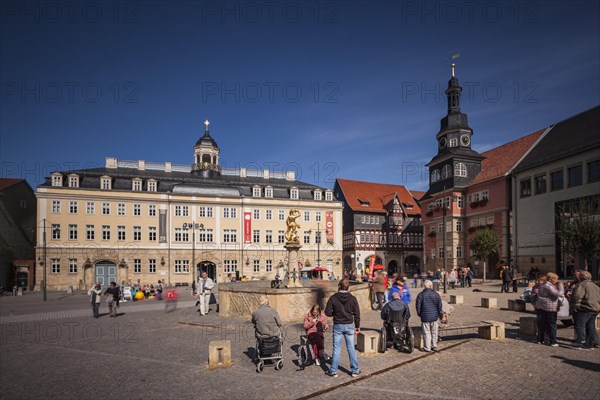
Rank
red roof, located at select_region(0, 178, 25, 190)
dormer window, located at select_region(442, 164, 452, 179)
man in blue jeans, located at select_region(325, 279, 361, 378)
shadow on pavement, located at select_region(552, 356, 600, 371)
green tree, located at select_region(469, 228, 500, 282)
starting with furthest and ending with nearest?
dormer window, located at select_region(442, 164, 452, 179) → red roof, located at select_region(0, 178, 25, 190) → green tree, located at select_region(469, 228, 500, 282) → shadow on pavement, located at select_region(552, 356, 600, 371) → man in blue jeans, located at select_region(325, 279, 361, 378)

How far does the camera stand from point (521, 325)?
41.2 ft

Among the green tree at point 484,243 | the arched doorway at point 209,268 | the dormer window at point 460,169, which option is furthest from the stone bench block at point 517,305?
the dormer window at point 460,169

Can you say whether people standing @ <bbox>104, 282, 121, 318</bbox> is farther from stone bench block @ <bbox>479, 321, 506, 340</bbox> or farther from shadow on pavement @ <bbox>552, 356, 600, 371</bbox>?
shadow on pavement @ <bbox>552, 356, 600, 371</bbox>

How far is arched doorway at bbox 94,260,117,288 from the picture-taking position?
1724 inches

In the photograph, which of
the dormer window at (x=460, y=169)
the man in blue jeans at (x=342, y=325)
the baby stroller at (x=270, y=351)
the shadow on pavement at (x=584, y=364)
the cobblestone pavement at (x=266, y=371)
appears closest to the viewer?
the cobblestone pavement at (x=266, y=371)

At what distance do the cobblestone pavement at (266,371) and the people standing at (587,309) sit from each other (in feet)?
1.13

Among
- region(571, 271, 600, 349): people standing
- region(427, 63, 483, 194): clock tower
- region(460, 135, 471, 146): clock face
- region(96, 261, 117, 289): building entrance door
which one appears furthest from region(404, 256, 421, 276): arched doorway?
region(571, 271, 600, 349): people standing

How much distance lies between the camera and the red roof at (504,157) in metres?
44.9

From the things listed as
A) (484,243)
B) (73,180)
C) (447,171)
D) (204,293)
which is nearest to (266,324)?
(204,293)

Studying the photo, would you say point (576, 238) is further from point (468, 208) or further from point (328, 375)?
point (468, 208)

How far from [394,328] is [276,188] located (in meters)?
43.4

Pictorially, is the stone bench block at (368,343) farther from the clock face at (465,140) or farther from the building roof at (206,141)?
the building roof at (206,141)

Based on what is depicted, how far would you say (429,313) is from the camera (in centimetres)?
1013

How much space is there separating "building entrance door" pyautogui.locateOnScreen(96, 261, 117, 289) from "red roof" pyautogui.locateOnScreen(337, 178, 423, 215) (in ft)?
108
